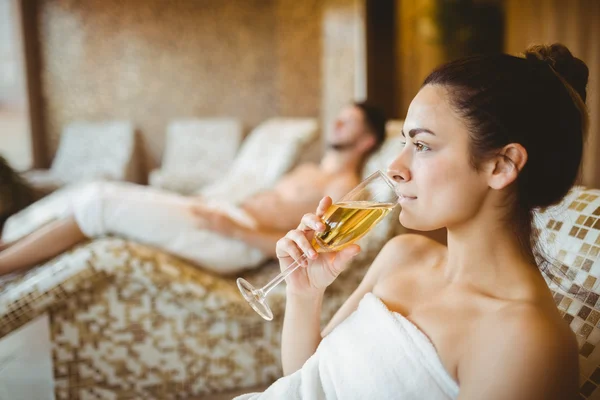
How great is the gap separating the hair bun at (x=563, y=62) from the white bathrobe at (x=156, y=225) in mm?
1400

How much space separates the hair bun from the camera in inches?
29.4

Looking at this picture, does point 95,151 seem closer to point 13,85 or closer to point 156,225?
point 13,85

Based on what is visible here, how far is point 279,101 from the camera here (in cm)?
502

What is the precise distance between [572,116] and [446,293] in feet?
1.13

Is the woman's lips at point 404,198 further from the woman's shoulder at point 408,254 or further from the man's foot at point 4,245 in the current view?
the man's foot at point 4,245

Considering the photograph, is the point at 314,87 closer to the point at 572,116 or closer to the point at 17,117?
the point at 17,117

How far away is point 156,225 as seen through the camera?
1845 mm

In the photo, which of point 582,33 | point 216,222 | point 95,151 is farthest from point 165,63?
point 582,33

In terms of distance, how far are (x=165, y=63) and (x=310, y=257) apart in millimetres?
4605

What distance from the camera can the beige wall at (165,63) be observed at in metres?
4.83

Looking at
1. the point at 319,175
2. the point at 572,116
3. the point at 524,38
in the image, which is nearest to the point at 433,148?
the point at 572,116

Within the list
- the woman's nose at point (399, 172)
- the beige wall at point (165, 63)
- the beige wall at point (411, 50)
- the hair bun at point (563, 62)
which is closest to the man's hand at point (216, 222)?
the woman's nose at point (399, 172)

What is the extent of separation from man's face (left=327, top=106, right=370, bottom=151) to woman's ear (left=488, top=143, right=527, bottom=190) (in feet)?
5.79

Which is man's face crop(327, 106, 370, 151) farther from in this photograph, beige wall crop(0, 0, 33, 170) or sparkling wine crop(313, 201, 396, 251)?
beige wall crop(0, 0, 33, 170)
